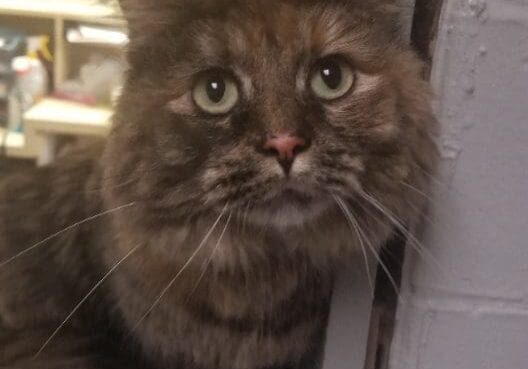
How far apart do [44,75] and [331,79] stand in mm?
1804

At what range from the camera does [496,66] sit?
0.80 meters

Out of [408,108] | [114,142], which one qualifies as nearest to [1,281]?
[114,142]

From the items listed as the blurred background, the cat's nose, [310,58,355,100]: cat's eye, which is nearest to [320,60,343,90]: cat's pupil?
[310,58,355,100]: cat's eye

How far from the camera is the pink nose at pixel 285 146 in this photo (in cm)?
75

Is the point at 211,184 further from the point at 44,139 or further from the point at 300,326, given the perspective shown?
the point at 44,139

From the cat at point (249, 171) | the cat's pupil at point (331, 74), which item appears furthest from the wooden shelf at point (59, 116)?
the cat's pupil at point (331, 74)

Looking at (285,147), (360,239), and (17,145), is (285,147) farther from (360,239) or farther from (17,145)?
(17,145)

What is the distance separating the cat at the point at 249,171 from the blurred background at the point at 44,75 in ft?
4.10

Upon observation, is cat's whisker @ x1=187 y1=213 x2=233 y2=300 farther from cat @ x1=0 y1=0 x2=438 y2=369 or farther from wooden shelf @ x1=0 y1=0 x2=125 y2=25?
wooden shelf @ x1=0 y1=0 x2=125 y2=25

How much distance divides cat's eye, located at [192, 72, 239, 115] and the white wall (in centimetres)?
25

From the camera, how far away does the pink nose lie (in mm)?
746

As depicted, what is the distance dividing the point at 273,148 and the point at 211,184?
0.09 metres

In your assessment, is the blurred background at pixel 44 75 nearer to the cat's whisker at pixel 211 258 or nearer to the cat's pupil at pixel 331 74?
the cat's whisker at pixel 211 258

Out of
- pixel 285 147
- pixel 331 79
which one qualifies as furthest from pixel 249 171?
pixel 331 79
